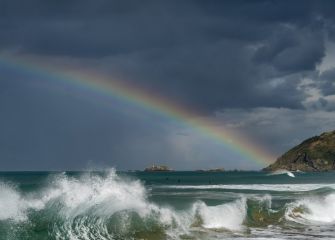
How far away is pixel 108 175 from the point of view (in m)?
36.9

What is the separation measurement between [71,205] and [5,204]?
14.4ft

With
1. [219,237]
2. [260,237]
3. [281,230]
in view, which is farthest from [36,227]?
[281,230]

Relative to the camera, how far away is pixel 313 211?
146 ft

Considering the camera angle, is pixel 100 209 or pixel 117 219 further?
pixel 100 209

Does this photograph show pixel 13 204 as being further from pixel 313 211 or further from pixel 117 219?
pixel 313 211

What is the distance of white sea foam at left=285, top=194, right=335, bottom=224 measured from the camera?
41188 millimetres

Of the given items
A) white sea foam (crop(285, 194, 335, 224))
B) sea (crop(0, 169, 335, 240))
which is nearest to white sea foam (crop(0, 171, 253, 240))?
sea (crop(0, 169, 335, 240))

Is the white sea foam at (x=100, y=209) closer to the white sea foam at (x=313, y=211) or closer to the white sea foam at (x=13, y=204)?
the white sea foam at (x=13, y=204)

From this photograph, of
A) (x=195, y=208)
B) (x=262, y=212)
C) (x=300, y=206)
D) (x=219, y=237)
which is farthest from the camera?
(x=300, y=206)

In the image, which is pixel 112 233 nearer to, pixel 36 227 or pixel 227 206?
pixel 36 227

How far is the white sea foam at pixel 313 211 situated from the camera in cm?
4119

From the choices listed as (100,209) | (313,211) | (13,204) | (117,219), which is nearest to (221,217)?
(117,219)

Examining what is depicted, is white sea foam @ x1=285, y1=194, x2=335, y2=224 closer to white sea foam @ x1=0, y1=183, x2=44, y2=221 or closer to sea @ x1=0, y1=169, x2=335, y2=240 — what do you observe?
sea @ x1=0, y1=169, x2=335, y2=240

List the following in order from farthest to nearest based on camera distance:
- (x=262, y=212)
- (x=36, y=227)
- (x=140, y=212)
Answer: (x=262, y=212) < (x=140, y=212) < (x=36, y=227)
